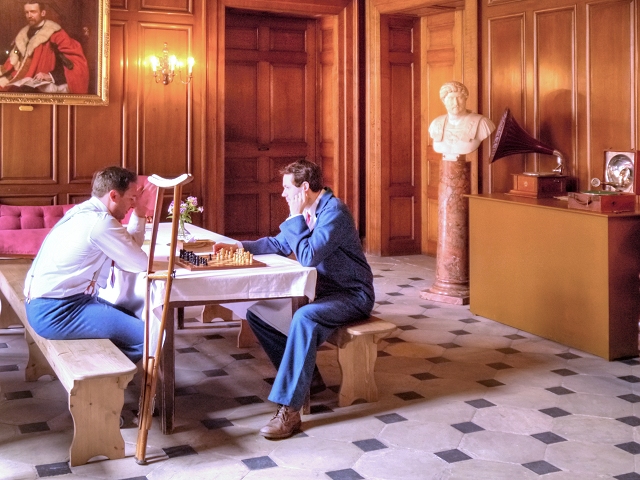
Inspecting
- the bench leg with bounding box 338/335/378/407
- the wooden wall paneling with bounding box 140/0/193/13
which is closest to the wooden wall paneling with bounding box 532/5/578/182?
the bench leg with bounding box 338/335/378/407

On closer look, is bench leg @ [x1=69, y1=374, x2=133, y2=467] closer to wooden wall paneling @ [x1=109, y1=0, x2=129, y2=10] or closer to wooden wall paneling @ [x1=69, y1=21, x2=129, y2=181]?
wooden wall paneling @ [x1=69, y1=21, x2=129, y2=181]

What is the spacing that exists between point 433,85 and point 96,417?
664cm

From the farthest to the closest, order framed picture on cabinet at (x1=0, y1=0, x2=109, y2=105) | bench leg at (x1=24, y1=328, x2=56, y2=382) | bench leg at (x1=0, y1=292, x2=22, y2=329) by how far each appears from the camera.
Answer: framed picture on cabinet at (x1=0, y1=0, x2=109, y2=105) < bench leg at (x1=0, y1=292, x2=22, y2=329) < bench leg at (x1=24, y1=328, x2=56, y2=382)

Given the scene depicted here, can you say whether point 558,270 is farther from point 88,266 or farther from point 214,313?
point 88,266

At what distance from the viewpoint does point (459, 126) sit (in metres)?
7.31

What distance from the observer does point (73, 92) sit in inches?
328

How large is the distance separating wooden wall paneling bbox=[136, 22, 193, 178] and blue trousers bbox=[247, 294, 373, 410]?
15.8ft

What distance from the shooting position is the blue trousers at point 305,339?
4.16m

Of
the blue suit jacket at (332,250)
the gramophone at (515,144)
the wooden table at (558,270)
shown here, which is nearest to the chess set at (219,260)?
the blue suit jacket at (332,250)

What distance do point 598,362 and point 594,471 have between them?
1.87 metres

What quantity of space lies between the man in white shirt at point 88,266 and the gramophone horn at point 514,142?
3.73 meters

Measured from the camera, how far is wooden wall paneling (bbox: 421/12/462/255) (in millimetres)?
9195

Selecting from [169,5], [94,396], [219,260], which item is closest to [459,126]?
[169,5]

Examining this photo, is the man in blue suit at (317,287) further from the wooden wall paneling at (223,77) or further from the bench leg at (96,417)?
the wooden wall paneling at (223,77)
